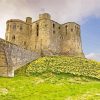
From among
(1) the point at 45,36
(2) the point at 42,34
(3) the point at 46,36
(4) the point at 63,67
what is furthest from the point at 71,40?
(4) the point at 63,67

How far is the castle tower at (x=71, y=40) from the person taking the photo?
89250 millimetres

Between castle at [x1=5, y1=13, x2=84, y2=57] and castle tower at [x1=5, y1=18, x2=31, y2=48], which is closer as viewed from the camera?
castle at [x1=5, y1=13, x2=84, y2=57]

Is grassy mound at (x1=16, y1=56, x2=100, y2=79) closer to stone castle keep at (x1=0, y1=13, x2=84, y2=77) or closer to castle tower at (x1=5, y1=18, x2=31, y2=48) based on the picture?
stone castle keep at (x1=0, y1=13, x2=84, y2=77)

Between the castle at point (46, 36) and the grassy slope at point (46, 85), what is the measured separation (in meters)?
9.96

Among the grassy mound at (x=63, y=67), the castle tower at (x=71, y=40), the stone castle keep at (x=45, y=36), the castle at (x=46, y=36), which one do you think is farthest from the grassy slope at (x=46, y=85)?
the castle tower at (x=71, y=40)

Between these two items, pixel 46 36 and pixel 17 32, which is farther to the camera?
pixel 17 32

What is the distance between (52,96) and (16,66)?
22.6 meters

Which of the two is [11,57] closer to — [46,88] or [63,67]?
[63,67]

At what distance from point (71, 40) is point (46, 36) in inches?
388

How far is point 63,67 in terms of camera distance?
7069cm

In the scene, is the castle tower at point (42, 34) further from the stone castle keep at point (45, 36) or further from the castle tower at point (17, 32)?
the castle tower at point (17, 32)

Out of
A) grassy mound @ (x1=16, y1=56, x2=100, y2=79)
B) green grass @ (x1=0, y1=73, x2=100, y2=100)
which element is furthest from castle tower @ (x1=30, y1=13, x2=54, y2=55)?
green grass @ (x1=0, y1=73, x2=100, y2=100)

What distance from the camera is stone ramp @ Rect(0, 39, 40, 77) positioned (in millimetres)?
61219

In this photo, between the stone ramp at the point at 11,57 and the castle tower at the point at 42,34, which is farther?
the castle tower at the point at 42,34
